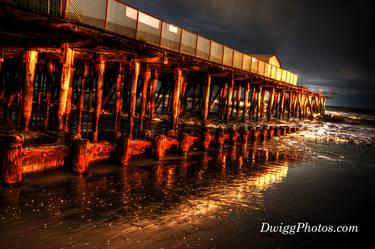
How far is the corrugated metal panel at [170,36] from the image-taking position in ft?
39.5

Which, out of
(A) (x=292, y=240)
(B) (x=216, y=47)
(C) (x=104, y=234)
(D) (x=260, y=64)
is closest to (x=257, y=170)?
(A) (x=292, y=240)

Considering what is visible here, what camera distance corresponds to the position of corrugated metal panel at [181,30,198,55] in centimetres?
1325

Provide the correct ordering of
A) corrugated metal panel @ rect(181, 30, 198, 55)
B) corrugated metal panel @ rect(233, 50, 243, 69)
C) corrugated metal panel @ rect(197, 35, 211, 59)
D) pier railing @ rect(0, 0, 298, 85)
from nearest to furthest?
pier railing @ rect(0, 0, 298, 85) < corrugated metal panel @ rect(181, 30, 198, 55) < corrugated metal panel @ rect(197, 35, 211, 59) < corrugated metal panel @ rect(233, 50, 243, 69)

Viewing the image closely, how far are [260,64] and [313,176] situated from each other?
17061 millimetres

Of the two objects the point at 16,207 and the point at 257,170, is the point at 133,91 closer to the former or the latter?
the point at 257,170

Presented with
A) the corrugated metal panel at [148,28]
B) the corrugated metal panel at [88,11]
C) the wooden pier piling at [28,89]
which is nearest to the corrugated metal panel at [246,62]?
the corrugated metal panel at [148,28]

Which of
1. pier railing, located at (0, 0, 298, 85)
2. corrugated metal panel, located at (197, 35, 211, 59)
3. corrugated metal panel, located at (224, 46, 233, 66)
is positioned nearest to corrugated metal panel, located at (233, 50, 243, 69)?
pier railing, located at (0, 0, 298, 85)

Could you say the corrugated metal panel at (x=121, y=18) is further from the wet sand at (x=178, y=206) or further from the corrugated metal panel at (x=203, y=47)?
the wet sand at (x=178, y=206)

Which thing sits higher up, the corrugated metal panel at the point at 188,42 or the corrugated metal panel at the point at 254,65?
the corrugated metal panel at the point at 254,65

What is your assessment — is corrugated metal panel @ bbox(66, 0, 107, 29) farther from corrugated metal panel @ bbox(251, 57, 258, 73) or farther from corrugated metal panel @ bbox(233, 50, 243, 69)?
corrugated metal panel @ bbox(251, 57, 258, 73)

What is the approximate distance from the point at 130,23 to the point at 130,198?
8724 millimetres

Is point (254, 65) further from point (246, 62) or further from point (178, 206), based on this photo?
point (178, 206)

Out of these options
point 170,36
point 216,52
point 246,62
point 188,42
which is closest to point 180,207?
point 170,36

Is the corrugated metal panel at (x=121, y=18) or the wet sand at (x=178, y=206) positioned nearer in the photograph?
the wet sand at (x=178, y=206)
